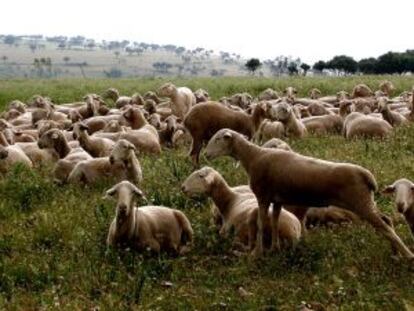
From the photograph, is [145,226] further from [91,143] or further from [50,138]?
[50,138]

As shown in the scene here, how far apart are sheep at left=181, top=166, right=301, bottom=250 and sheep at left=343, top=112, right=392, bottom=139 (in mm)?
7024

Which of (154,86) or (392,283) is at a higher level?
(392,283)

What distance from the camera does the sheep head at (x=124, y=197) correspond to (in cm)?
1035

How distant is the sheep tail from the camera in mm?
11273

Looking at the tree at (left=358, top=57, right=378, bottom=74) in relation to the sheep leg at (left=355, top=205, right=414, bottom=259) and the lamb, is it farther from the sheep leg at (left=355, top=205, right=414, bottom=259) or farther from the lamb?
the sheep leg at (left=355, top=205, right=414, bottom=259)

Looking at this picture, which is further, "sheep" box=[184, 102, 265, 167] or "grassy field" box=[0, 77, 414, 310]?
"sheep" box=[184, 102, 265, 167]

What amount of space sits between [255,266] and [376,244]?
64.6 inches

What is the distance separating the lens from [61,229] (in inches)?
453

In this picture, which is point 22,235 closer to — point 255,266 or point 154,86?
point 255,266

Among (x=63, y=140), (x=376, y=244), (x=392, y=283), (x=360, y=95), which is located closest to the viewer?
(x=392, y=283)

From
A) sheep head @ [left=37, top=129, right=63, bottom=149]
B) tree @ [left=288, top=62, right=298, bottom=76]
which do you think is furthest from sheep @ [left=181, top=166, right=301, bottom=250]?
tree @ [left=288, top=62, right=298, bottom=76]

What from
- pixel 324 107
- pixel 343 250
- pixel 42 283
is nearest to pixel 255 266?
pixel 343 250

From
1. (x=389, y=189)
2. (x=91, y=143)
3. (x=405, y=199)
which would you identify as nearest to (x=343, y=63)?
(x=91, y=143)

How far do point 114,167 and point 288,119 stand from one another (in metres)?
5.87
